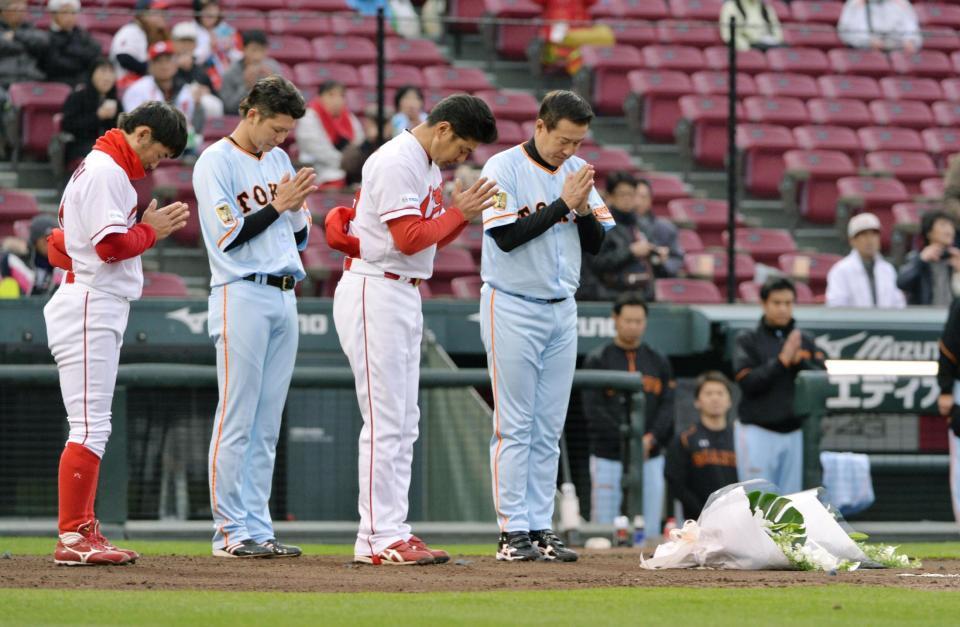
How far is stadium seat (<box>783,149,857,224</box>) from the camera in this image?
44.1 ft

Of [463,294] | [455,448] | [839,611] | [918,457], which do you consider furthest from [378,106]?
[839,611]

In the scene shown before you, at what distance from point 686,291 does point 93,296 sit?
6225 mm

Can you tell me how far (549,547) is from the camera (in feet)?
22.1

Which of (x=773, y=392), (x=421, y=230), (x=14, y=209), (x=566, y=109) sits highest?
(x=14, y=209)

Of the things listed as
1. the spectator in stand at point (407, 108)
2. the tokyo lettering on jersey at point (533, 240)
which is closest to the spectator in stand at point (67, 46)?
the spectator in stand at point (407, 108)

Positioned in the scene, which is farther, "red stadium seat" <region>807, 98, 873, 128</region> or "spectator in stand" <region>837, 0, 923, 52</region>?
"spectator in stand" <region>837, 0, 923, 52</region>

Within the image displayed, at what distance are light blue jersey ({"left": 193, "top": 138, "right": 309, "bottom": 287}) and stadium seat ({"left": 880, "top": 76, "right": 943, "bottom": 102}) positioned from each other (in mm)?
9934

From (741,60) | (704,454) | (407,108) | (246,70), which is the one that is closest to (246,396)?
(704,454)

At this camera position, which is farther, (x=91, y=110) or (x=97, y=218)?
(x=91, y=110)

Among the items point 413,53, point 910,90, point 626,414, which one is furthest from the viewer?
point 910,90

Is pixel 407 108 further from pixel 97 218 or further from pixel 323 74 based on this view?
pixel 97 218

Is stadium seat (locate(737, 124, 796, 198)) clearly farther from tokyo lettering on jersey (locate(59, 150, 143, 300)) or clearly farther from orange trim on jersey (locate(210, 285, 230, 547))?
tokyo lettering on jersey (locate(59, 150, 143, 300))

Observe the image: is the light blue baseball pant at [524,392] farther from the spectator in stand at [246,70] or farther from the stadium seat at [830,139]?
the stadium seat at [830,139]

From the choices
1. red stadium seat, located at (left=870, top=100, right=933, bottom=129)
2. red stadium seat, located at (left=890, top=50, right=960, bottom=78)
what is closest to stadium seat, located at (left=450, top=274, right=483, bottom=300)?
red stadium seat, located at (left=870, top=100, right=933, bottom=129)
